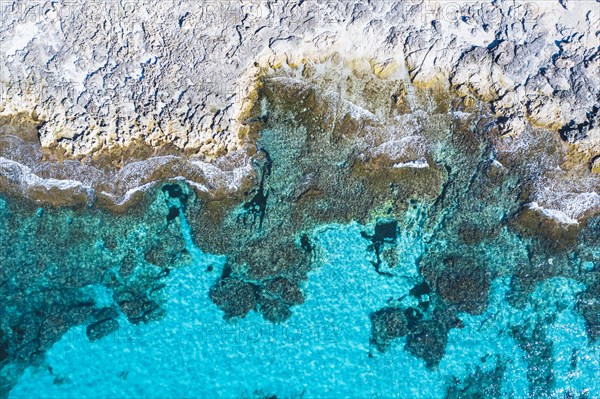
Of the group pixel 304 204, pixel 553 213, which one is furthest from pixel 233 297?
pixel 553 213

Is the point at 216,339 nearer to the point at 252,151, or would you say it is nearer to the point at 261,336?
the point at 261,336

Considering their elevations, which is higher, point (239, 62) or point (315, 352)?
point (239, 62)

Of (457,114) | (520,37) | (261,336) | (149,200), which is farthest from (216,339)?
(520,37)

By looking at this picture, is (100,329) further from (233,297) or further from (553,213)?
(553,213)

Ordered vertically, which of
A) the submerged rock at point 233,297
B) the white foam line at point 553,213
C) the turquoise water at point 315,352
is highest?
the white foam line at point 553,213

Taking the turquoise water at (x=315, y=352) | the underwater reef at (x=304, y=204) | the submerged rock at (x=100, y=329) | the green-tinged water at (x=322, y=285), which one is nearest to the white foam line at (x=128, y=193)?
the underwater reef at (x=304, y=204)

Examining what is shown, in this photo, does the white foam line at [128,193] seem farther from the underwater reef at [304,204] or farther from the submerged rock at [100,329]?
the submerged rock at [100,329]

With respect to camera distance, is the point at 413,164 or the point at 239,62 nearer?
the point at 413,164

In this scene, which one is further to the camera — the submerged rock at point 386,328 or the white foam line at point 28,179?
the white foam line at point 28,179
